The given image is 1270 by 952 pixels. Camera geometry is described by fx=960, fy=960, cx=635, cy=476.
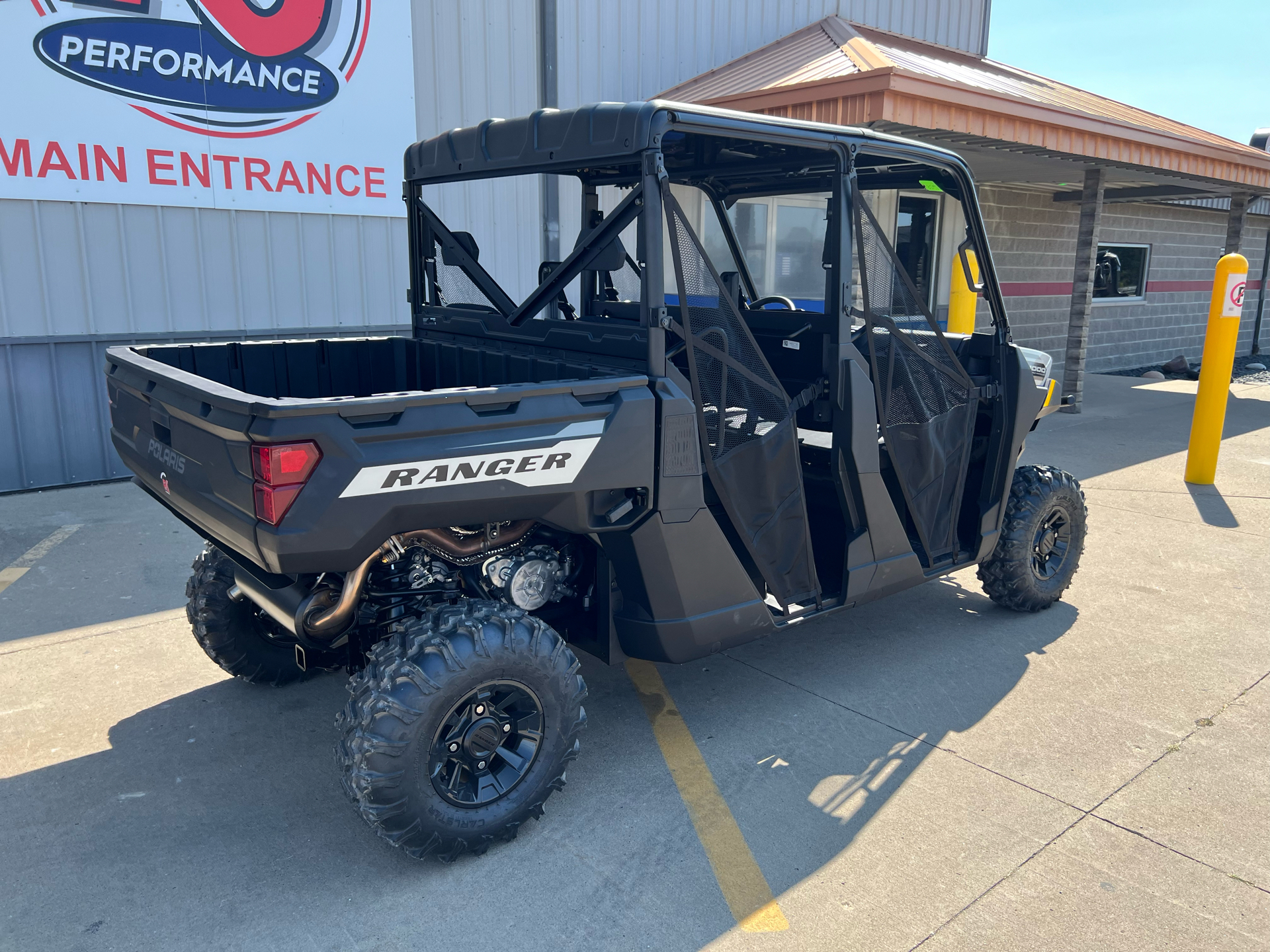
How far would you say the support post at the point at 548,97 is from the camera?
8.52 meters

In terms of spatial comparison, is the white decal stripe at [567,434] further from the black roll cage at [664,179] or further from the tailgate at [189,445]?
the tailgate at [189,445]

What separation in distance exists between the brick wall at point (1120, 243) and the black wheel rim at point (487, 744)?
41.3ft

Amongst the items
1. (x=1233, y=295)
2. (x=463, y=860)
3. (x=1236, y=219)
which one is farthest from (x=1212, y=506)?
(x=1236, y=219)

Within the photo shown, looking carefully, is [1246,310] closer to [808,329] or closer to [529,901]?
[808,329]

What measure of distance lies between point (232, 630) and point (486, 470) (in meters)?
1.75

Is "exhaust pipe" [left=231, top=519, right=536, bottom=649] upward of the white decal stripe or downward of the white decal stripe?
downward

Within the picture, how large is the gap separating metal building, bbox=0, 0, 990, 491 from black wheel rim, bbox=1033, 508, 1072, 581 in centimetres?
540

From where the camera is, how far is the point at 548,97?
341 inches

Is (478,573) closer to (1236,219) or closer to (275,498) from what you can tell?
(275,498)

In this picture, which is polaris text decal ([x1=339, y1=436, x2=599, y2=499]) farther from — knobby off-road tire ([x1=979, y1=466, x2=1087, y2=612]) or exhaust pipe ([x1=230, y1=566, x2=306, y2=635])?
knobby off-road tire ([x1=979, y1=466, x2=1087, y2=612])

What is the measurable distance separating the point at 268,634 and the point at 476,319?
157cm

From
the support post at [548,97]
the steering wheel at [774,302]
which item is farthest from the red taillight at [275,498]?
the support post at [548,97]

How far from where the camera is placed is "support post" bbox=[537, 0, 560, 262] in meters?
8.52

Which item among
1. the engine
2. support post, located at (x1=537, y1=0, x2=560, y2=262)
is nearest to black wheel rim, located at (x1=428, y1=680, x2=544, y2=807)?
the engine
